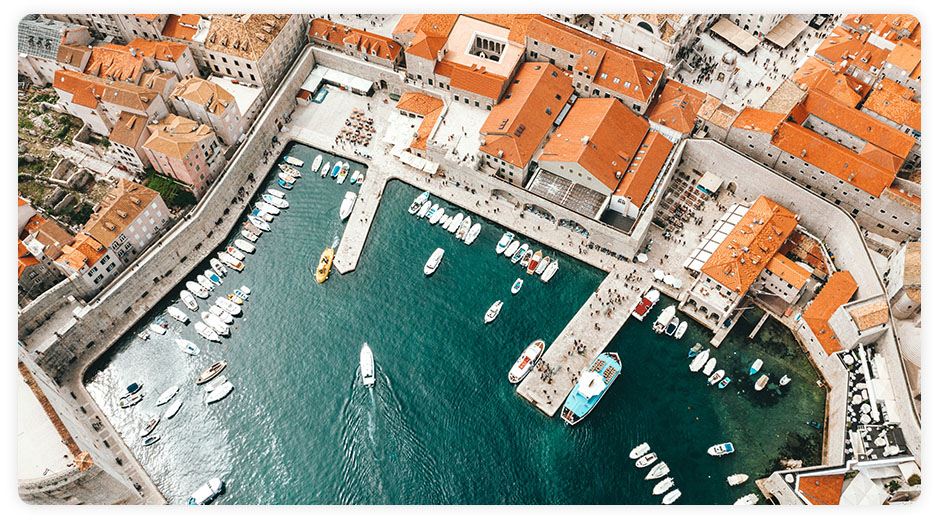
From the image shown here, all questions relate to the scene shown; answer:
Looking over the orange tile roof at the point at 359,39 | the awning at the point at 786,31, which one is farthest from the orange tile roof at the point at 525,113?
the awning at the point at 786,31

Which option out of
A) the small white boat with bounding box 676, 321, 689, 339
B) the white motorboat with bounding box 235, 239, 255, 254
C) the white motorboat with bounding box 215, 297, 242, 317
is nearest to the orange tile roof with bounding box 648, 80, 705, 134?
the small white boat with bounding box 676, 321, 689, 339

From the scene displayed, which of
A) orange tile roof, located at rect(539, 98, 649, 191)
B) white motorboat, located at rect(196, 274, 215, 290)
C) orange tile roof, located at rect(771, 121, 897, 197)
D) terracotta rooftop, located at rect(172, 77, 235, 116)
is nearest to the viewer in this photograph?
orange tile roof, located at rect(771, 121, 897, 197)

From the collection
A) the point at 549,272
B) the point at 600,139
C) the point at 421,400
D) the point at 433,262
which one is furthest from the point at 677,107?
the point at 421,400

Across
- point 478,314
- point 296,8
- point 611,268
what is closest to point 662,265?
point 611,268

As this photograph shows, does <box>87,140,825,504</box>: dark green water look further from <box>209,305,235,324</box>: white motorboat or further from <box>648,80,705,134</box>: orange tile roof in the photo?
<box>648,80,705,134</box>: orange tile roof

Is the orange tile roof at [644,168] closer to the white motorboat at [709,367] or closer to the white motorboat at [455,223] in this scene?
the white motorboat at [455,223]

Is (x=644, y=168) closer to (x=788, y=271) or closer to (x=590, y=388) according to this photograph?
(x=788, y=271)
